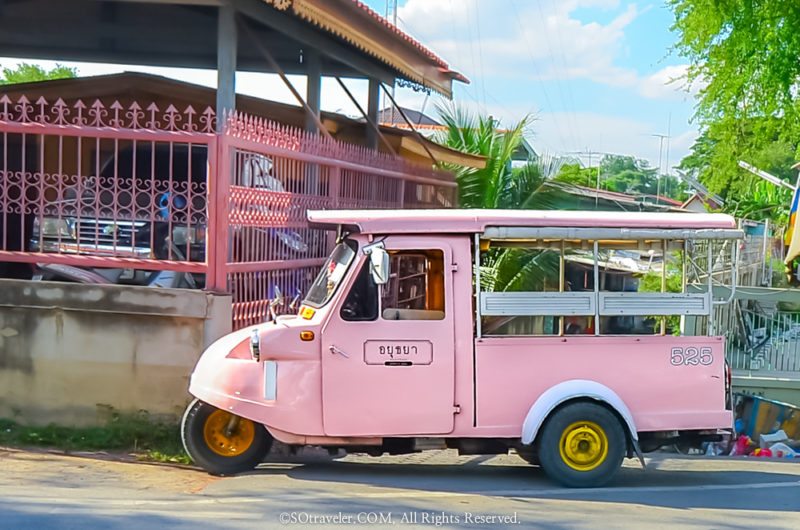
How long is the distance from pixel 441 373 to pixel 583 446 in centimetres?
124

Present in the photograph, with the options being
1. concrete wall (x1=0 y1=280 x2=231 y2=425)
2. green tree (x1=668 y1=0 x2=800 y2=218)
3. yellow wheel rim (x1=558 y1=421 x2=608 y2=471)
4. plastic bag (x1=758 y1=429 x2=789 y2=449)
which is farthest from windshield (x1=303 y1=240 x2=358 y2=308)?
green tree (x1=668 y1=0 x2=800 y2=218)

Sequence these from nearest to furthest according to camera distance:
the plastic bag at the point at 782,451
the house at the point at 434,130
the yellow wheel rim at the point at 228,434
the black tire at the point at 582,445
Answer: the black tire at the point at 582,445, the yellow wheel rim at the point at 228,434, the plastic bag at the point at 782,451, the house at the point at 434,130

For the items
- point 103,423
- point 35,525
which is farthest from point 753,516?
point 103,423

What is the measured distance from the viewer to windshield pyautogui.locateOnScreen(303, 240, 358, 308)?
22.7 feet

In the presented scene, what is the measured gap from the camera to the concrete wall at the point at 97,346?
7.90 meters

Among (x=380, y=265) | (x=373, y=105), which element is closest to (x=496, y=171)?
(x=373, y=105)

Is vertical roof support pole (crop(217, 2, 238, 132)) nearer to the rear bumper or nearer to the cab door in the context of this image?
the rear bumper

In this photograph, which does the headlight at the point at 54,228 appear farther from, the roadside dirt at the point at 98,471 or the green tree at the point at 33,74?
the green tree at the point at 33,74

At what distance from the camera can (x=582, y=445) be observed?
6938 millimetres

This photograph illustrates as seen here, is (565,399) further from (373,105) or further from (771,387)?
(373,105)

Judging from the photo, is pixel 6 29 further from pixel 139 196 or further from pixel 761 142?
pixel 761 142

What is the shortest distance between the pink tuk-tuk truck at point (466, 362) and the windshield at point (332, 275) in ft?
0.06

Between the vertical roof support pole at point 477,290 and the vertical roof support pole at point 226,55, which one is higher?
the vertical roof support pole at point 226,55

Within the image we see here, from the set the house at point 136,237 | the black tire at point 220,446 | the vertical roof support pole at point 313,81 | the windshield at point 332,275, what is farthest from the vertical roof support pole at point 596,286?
the vertical roof support pole at point 313,81
